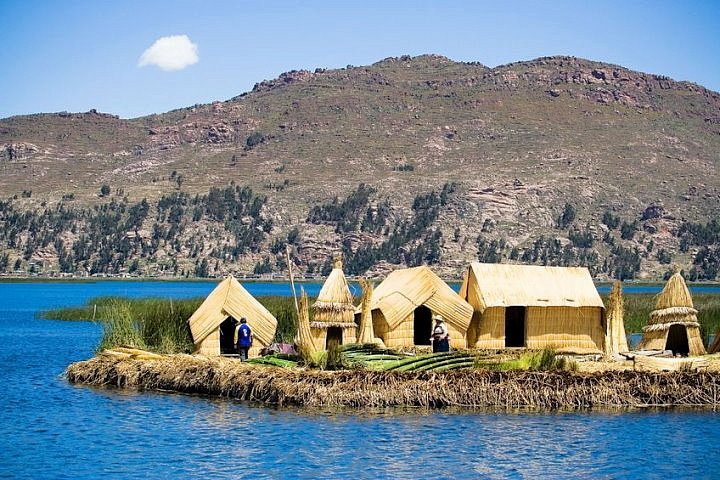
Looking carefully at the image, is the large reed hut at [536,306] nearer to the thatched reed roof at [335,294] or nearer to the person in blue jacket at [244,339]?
the thatched reed roof at [335,294]

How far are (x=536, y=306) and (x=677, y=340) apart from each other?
4.03 metres

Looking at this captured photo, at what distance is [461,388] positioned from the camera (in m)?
25.8

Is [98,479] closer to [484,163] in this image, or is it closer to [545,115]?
[484,163]

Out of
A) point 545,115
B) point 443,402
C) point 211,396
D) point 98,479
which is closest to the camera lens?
point 98,479

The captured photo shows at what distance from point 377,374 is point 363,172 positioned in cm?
14213

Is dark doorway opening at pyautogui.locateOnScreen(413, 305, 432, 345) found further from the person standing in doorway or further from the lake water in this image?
the lake water

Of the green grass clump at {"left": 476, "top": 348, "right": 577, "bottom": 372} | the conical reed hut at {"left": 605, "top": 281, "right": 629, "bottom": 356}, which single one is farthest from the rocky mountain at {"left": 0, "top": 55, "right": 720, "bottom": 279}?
the green grass clump at {"left": 476, "top": 348, "right": 577, "bottom": 372}

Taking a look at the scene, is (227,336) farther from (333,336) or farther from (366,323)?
(366,323)

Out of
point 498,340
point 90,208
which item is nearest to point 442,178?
point 90,208

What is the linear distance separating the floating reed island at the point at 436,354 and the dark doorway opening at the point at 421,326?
0.14 feet

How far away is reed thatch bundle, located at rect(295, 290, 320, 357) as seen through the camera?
92.3 feet

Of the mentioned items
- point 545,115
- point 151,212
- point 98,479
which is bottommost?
point 98,479

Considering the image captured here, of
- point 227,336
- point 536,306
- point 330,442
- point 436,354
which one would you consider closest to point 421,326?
point 536,306

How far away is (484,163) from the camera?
16575cm
